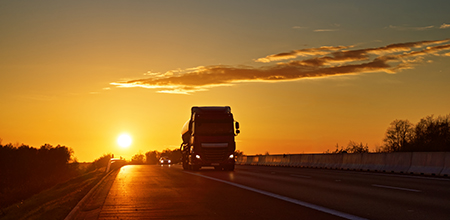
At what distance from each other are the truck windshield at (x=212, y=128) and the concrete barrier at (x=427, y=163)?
1063cm

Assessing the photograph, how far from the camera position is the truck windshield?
95.3ft

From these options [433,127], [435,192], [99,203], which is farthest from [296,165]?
[433,127]

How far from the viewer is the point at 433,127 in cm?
7469

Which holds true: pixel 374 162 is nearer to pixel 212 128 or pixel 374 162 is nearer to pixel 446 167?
pixel 446 167

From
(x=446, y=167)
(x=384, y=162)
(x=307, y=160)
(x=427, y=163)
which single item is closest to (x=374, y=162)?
(x=384, y=162)

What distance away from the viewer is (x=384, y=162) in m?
26.2

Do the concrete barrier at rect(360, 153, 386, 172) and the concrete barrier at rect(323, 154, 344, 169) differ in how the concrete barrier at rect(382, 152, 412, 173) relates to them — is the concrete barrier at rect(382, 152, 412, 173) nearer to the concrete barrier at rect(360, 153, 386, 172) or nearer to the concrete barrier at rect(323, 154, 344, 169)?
the concrete barrier at rect(360, 153, 386, 172)

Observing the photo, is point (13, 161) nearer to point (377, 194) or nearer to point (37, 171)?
point (37, 171)

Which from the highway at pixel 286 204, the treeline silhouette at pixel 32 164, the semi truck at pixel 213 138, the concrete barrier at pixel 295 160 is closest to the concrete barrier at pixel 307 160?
the concrete barrier at pixel 295 160

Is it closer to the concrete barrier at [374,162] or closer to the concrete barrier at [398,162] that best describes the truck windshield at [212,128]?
the concrete barrier at [374,162]

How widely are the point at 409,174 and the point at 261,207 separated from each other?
15.3 m

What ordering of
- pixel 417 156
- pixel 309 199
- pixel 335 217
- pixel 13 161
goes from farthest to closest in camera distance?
pixel 13 161 → pixel 417 156 → pixel 309 199 → pixel 335 217

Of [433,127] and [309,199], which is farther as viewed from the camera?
[433,127]

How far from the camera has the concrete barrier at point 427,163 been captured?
21531mm
